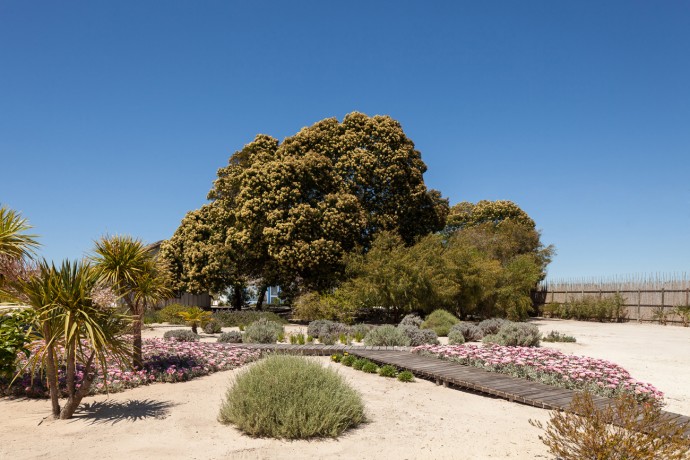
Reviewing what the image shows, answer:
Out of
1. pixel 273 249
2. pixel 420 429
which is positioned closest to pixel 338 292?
pixel 273 249

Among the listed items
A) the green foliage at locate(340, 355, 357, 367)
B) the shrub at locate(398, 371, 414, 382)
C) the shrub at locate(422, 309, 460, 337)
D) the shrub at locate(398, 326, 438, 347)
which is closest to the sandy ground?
the shrub at locate(398, 371, 414, 382)

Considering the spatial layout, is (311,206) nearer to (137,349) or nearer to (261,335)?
(261,335)

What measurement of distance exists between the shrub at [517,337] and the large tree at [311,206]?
10.4 meters

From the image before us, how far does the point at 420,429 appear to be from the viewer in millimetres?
7109

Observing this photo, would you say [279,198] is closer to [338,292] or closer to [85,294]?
[338,292]

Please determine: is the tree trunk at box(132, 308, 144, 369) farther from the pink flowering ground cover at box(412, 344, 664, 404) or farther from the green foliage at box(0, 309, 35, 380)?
the pink flowering ground cover at box(412, 344, 664, 404)

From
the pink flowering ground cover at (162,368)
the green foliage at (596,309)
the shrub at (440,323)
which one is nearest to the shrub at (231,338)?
the pink flowering ground cover at (162,368)

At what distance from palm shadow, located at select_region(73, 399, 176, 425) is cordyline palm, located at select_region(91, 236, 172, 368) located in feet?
5.83

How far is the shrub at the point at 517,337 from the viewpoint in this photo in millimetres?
14795

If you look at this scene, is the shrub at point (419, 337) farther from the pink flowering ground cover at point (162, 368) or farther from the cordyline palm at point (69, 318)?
the cordyline palm at point (69, 318)

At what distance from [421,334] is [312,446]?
8908 millimetres

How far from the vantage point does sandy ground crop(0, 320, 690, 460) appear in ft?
20.2

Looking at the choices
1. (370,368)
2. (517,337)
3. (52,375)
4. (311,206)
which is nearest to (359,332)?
(517,337)

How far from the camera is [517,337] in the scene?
14.9 m
